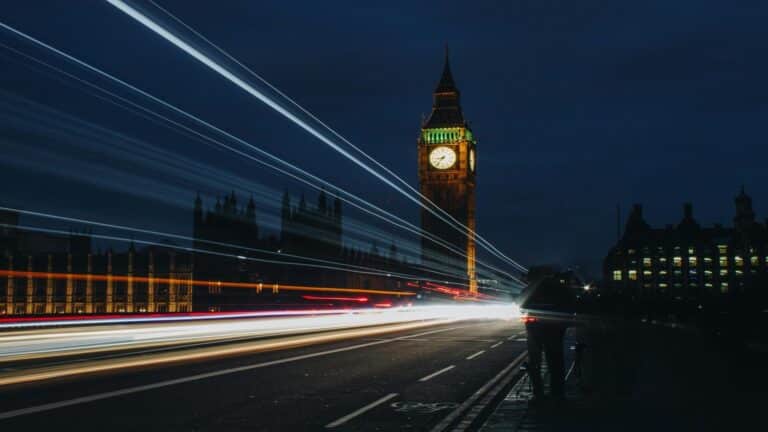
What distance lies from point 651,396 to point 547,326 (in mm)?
1907

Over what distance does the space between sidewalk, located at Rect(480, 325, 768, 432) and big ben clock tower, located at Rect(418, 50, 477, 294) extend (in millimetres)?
125218

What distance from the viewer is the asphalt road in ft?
32.1

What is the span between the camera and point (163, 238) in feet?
344

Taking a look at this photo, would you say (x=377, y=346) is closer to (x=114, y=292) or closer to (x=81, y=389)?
(x=81, y=389)

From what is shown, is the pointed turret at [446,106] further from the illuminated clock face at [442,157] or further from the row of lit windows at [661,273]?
the row of lit windows at [661,273]

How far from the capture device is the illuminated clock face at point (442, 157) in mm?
154125

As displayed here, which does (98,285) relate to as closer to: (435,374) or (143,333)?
(143,333)

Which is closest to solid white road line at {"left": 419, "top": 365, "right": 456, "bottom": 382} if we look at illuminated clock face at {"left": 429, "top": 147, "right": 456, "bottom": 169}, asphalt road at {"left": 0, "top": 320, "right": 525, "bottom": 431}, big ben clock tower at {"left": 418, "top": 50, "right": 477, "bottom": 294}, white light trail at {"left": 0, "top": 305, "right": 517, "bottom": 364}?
asphalt road at {"left": 0, "top": 320, "right": 525, "bottom": 431}

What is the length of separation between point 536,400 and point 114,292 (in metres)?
80.8

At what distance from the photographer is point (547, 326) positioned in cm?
1246

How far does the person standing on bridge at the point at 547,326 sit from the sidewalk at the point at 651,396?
330 mm

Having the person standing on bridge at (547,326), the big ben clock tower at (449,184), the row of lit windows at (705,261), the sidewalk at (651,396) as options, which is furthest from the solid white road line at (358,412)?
the row of lit windows at (705,261)

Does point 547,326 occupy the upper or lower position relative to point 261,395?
upper

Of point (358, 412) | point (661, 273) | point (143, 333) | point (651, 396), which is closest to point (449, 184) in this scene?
point (661, 273)
